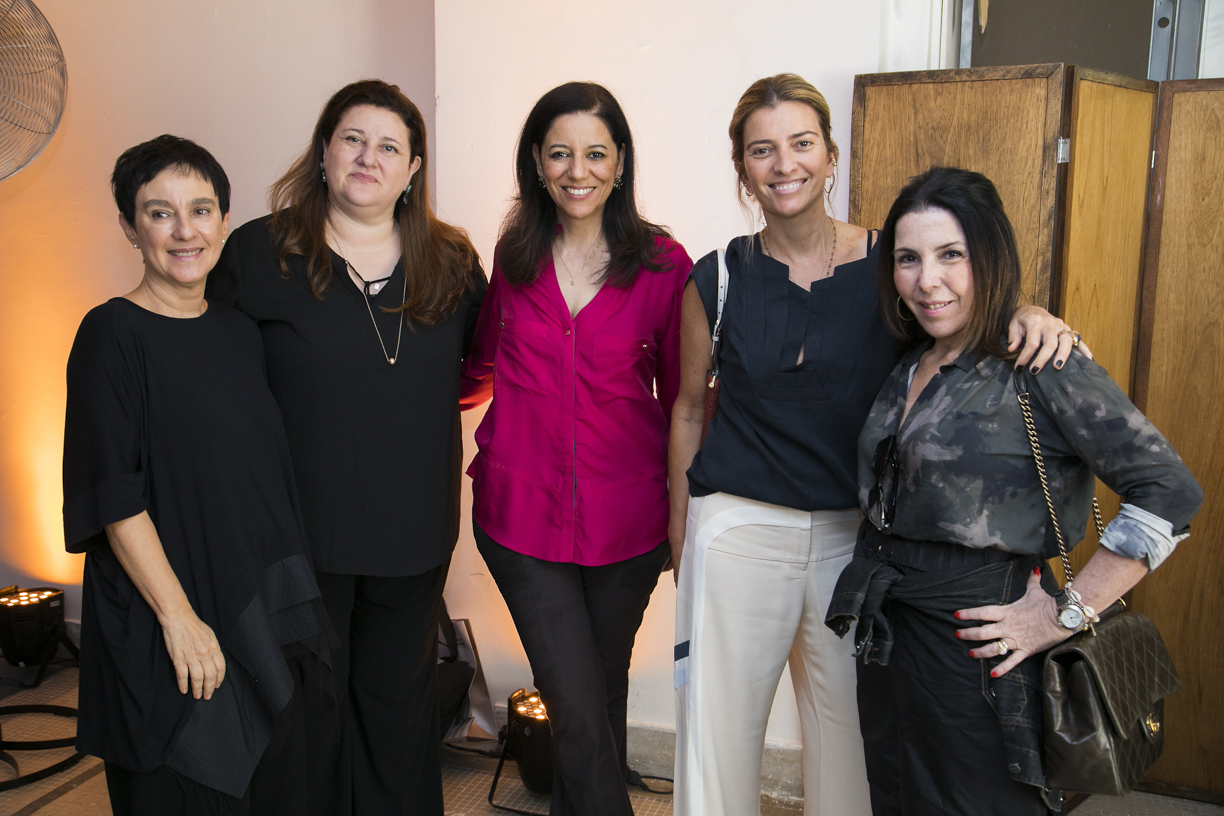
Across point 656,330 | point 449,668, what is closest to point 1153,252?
point 656,330

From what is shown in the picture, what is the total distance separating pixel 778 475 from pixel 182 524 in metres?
1.13

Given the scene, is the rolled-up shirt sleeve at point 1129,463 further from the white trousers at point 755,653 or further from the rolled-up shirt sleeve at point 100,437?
the rolled-up shirt sleeve at point 100,437

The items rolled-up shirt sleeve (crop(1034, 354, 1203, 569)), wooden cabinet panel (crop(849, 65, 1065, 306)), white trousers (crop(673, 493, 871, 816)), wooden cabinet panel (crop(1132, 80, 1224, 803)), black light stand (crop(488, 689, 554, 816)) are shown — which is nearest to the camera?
rolled-up shirt sleeve (crop(1034, 354, 1203, 569))

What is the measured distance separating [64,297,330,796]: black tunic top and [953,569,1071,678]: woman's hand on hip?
130 centimetres

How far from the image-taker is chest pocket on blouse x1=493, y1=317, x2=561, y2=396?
1896 millimetres

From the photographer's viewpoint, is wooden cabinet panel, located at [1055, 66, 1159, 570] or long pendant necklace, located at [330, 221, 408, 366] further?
wooden cabinet panel, located at [1055, 66, 1159, 570]

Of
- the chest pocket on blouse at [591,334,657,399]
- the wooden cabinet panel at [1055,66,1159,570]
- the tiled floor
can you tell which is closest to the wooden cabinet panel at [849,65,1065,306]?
the wooden cabinet panel at [1055,66,1159,570]

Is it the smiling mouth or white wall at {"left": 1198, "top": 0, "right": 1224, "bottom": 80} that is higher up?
white wall at {"left": 1198, "top": 0, "right": 1224, "bottom": 80}

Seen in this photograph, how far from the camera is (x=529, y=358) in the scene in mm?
1916

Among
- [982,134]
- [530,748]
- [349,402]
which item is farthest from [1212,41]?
[530,748]

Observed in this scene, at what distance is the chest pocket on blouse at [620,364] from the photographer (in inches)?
74.0

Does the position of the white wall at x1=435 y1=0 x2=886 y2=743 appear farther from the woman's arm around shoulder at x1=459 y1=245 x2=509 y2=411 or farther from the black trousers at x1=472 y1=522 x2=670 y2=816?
the black trousers at x1=472 y1=522 x2=670 y2=816

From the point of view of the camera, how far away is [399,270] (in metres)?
2.01

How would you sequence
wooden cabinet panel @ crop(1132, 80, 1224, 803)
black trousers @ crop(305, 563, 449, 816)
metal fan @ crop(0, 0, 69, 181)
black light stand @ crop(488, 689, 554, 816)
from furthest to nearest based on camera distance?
metal fan @ crop(0, 0, 69, 181)
black light stand @ crop(488, 689, 554, 816)
wooden cabinet panel @ crop(1132, 80, 1224, 803)
black trousers @ crop(305, 563, 449, 816)
